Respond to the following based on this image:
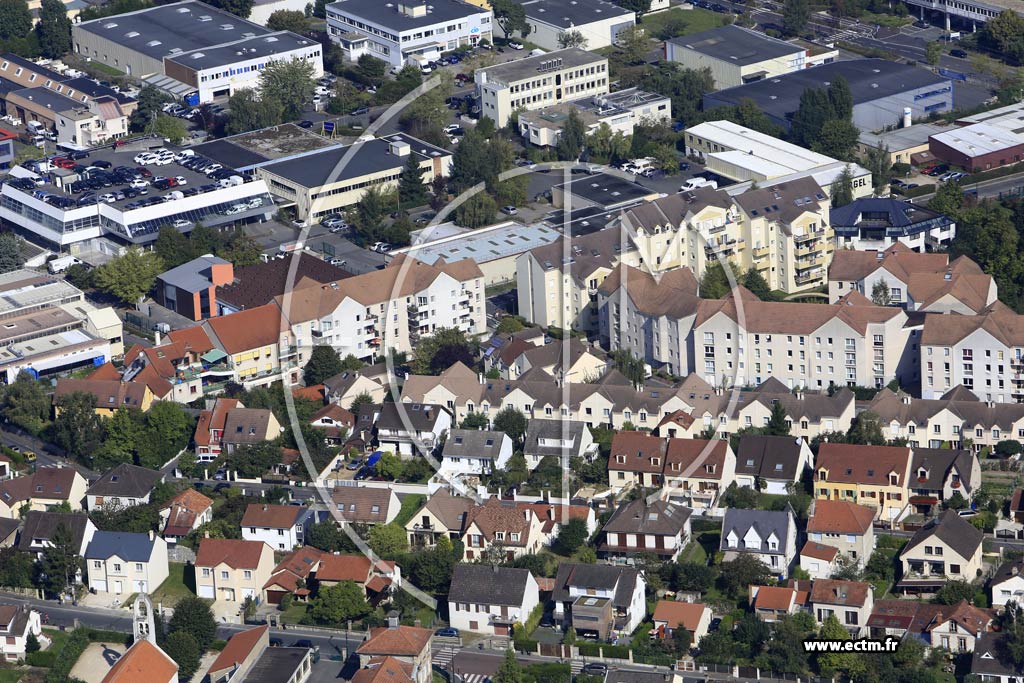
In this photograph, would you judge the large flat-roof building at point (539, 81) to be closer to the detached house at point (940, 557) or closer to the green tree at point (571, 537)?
the green tree at point (571, 537)

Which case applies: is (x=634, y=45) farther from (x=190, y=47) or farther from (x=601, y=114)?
(x=190, y=47)

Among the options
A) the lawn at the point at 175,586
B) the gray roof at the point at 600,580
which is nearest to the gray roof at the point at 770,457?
the gray roof at the point at 600,580

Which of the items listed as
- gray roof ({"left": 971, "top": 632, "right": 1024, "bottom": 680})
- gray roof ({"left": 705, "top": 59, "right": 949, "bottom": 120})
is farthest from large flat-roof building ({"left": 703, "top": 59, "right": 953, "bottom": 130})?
gray roof ({"left": 971, "top": 632, "right": 1024, "bottom": 680})

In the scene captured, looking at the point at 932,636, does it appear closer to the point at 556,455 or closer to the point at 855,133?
the point at 556,455

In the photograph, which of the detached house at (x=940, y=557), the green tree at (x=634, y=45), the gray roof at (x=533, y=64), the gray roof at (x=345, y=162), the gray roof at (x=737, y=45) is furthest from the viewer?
the green tree at (x=634, y=45)

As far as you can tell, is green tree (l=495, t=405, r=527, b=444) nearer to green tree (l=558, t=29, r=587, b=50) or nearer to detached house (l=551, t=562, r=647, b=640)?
detached house (l=551, t=562, r=647, b=640)
